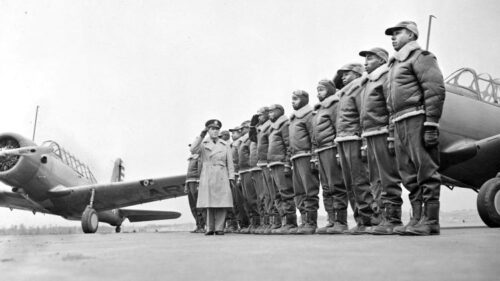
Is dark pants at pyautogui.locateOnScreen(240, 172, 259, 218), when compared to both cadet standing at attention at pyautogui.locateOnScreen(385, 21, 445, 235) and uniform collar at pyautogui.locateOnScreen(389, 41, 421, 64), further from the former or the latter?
uniform collar at pyautogui.locateOnScreen(389, 41, 421, 64)

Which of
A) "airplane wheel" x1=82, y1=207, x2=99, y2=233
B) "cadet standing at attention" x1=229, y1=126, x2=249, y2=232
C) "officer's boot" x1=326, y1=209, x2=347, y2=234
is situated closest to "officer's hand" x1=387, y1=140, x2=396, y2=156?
"officer's boot" x1=326, y1=209, x2=347, y2=234

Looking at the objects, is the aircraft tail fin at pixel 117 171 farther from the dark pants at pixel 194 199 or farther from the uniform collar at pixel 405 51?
the uniform collar at pixel 405 51

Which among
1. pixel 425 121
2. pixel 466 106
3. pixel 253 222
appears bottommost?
pixel 253 222

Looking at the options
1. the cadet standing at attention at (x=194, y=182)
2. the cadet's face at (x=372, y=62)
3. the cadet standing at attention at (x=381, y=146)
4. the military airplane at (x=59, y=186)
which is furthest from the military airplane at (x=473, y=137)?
the military airplane at (x=59, y=186)

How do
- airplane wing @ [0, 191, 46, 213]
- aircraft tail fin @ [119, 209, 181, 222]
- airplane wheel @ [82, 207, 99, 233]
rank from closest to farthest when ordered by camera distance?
airplane wheel @ [82, 207, 99, 233] → airplane wing @ [0, 191, 46, 213] → aircraft tail fin @ [119, 209, 181, 222]

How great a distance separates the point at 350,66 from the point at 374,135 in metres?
1.53

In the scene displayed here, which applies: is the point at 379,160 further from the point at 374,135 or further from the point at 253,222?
the point at 253,222

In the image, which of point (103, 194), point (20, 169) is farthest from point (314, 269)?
point (103, 194)

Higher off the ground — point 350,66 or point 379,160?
point 350,66

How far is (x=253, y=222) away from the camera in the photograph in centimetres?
930

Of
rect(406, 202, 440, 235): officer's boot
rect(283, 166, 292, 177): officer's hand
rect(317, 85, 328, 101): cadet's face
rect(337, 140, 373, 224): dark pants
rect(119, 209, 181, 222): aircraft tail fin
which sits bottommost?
rect(406, 202, 440, 235): officer's boot

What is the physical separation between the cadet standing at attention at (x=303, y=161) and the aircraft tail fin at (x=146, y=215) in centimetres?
1475

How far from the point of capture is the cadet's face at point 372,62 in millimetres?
5871

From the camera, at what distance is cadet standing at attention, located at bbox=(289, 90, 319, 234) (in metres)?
6.82
